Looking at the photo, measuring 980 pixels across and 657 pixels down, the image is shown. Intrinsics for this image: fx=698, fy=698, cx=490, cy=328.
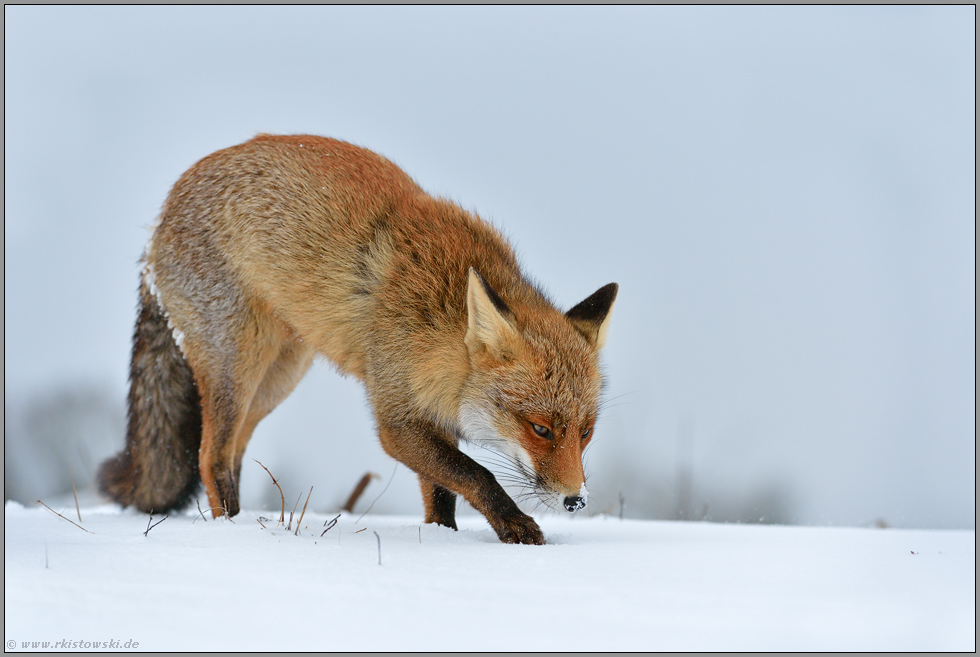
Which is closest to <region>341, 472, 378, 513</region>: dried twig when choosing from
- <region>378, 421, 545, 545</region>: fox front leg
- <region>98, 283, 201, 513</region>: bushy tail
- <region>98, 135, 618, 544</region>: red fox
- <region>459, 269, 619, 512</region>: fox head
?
<region>98, 135, 618, 544</region>: red fox

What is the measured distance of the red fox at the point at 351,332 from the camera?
4.41m

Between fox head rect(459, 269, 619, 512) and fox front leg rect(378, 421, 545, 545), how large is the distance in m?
0.18

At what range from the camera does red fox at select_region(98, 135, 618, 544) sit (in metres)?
4.41

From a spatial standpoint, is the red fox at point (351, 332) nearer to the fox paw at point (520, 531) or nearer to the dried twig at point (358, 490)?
the fox paw at point (520, 531)

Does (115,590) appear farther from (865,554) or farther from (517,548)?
(865,554)

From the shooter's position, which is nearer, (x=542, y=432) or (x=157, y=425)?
(x=542, y=432)

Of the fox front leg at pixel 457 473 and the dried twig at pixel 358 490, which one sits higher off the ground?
the fox front leg at pixel 457 473

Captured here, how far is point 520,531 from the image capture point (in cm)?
432

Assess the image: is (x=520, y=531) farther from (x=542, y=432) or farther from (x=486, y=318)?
(x=486, y=318)

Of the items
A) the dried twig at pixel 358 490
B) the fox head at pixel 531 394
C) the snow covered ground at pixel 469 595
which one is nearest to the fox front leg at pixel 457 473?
the fox head at pixel 531 394

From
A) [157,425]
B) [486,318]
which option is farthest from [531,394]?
[157,425]

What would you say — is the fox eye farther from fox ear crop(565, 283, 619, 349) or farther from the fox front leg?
fox ear crop(565, 283, 619, 349)

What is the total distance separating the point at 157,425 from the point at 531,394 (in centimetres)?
371

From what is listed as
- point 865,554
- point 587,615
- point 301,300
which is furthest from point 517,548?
point 301,300
